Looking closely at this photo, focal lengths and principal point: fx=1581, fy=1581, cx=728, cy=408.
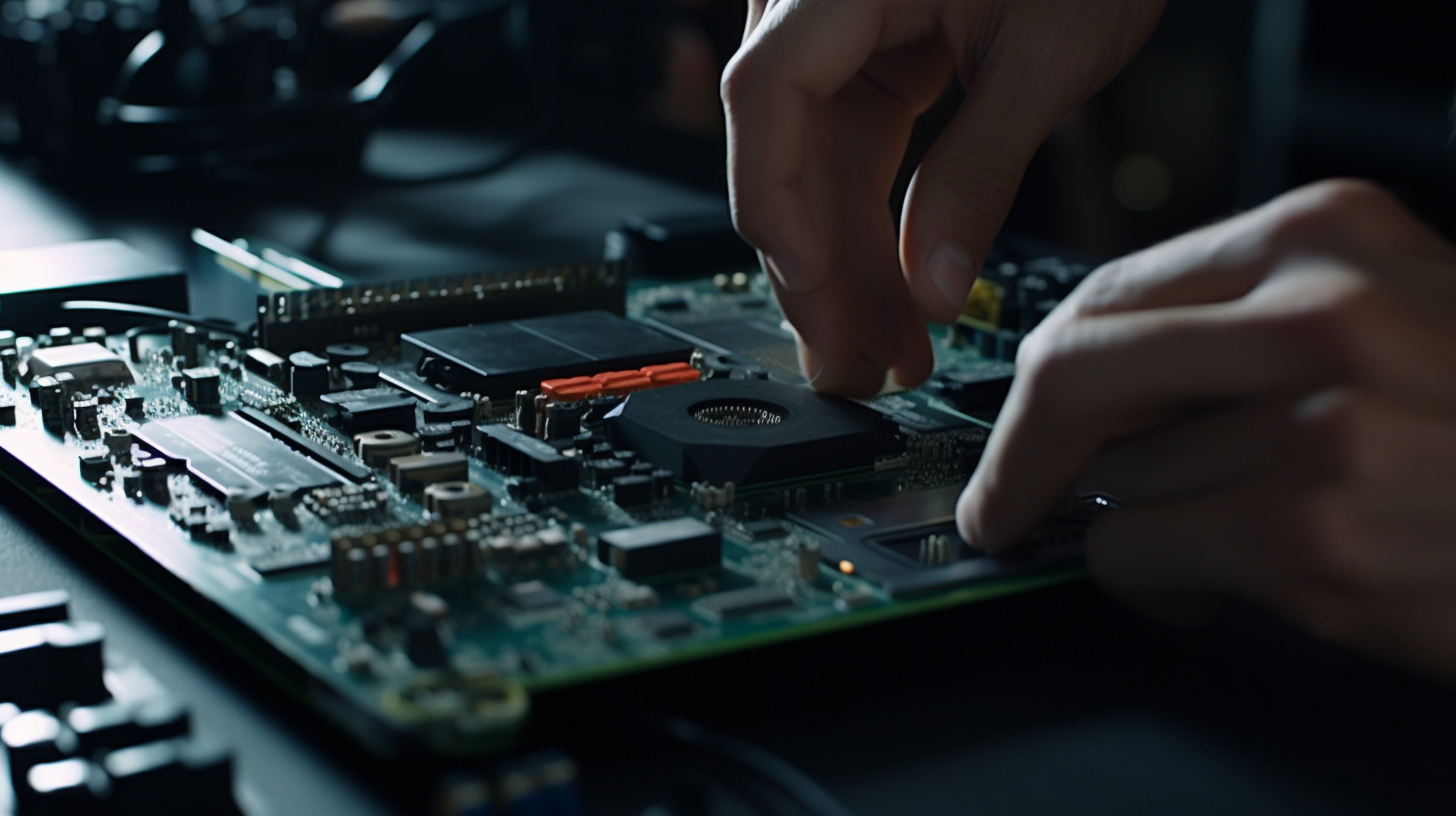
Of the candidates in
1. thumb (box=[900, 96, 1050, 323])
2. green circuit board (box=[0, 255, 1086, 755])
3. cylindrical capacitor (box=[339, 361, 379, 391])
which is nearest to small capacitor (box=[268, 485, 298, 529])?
green circuit board (box=[0, 255, 1086, 755])

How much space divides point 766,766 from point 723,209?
1622mm

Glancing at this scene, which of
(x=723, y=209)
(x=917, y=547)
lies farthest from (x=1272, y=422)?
(x=723, y=209)

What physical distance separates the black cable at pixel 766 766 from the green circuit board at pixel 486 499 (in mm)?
71

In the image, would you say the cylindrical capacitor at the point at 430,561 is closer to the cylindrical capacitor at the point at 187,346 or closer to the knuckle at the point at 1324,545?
the knuckle at the point at 1324,545

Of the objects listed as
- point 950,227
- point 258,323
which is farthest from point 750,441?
point 258,323

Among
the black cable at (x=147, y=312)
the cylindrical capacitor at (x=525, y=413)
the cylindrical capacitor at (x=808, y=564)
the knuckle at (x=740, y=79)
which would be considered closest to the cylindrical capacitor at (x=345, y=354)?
the black cable at (x=147, y=312)

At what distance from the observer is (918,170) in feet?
4.88

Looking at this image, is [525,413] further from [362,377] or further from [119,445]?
[119,445]

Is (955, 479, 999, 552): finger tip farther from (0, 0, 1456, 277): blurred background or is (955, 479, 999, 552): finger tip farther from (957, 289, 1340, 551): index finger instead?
(0, 0, 1456, 277): blurred background

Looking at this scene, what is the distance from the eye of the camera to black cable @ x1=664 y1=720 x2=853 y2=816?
2.74ft

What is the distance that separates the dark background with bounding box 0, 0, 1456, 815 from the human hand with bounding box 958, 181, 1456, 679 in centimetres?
6

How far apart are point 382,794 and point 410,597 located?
0.66ft

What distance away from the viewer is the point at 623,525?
1203 millimetres

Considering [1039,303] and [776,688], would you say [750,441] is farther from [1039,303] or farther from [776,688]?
[1039,303]
